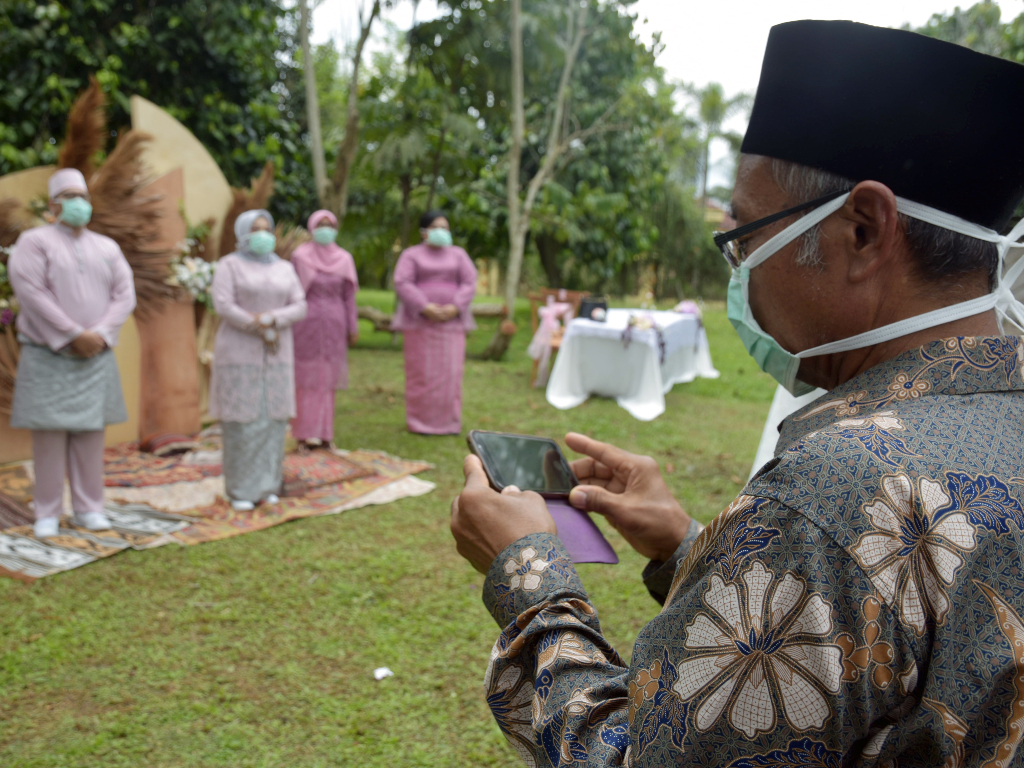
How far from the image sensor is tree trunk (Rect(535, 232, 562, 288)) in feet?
55.9

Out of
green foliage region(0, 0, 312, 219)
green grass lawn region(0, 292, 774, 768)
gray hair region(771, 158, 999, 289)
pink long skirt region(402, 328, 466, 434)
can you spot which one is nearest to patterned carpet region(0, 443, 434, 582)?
green grass lawn region(0, 292, 774, 768)

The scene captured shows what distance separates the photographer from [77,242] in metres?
4.34

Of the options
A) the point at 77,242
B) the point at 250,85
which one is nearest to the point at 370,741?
the point at 77,242

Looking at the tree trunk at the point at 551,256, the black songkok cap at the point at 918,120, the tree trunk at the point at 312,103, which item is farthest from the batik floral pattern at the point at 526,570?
the tree trunk at the point at 551,256

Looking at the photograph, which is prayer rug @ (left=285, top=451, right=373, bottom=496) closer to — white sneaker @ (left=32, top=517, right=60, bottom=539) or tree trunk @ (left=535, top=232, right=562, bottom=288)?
white sneaker @ (left=32, top=517, right=60, bottom=539)

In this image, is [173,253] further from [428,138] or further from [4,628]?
[428,138]

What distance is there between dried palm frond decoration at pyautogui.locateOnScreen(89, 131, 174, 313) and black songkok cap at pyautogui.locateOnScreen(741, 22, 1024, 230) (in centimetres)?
587

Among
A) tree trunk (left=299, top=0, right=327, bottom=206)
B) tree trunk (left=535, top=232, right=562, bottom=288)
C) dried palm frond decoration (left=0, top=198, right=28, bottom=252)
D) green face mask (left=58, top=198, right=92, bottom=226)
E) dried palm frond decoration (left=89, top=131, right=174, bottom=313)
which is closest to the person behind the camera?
green face mask (left=58, top=198, right=92, bottom=226)

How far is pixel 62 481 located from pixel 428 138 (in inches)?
395

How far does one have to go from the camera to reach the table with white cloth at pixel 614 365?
8500 millimetres

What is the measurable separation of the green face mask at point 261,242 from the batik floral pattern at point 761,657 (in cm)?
471

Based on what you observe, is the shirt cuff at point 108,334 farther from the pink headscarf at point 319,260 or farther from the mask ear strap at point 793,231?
the mask ear strap at point 793,231

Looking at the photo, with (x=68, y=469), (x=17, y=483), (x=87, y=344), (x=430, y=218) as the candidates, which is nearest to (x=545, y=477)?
(x=87, y=344)

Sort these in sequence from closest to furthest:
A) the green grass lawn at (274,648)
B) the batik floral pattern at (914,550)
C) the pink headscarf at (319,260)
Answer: the batik floral pattern at (914,550), the green grass lawn at (274,648), the pink headscarf at (319,260)
